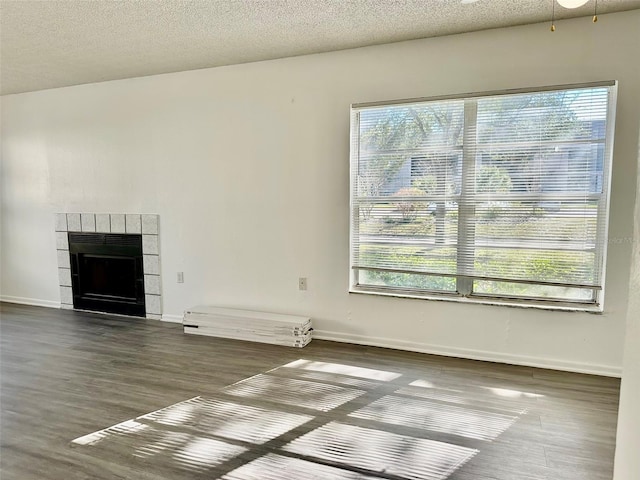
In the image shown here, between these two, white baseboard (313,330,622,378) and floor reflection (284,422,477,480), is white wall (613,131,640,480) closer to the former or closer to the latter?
floor reflection (284,422,477,480)

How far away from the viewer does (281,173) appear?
3.81 meters

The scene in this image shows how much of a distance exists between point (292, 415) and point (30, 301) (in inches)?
180

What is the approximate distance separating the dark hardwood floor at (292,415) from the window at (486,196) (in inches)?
26.9

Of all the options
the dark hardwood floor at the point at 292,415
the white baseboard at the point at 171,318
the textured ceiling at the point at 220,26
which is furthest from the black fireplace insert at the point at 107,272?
the textured ceiling at the point at 220,26

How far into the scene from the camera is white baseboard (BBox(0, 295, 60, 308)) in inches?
199

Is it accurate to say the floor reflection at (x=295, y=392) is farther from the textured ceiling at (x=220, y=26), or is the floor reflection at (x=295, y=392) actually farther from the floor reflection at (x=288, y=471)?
the textured ceiling at (x=220, y=26)

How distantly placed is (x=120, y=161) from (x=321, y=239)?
259 cm

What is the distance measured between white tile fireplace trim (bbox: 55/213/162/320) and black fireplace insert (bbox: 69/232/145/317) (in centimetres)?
7

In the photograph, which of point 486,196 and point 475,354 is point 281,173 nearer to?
point 486,196

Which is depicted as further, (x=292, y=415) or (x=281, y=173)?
(x=281, y=173)

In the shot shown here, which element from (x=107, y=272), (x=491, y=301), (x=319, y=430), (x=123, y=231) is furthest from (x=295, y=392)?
(x=107, y=272)

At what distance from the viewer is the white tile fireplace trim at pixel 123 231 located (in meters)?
4.45

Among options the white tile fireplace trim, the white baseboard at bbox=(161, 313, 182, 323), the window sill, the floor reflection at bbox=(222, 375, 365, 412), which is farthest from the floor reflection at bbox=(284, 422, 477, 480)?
the white tile fireplace trim

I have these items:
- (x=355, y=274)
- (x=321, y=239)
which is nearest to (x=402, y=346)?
(x=355, y=274)
